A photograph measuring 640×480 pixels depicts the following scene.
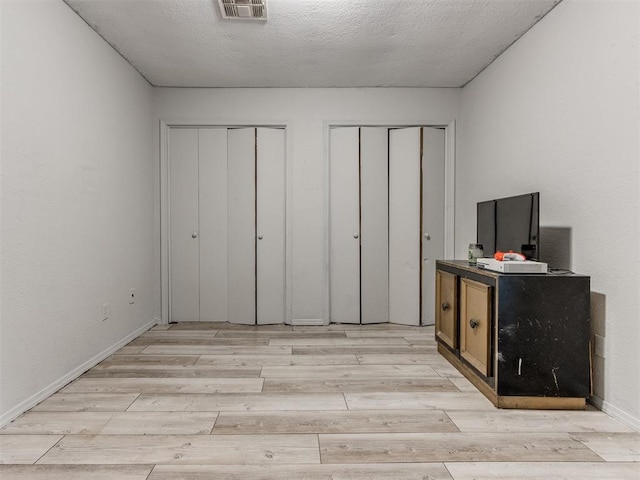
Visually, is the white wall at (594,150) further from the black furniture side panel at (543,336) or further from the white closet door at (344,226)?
the white closet door at (344,226)

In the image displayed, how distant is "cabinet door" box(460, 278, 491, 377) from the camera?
92.9 inches

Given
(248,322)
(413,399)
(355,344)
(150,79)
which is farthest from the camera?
(248,322)

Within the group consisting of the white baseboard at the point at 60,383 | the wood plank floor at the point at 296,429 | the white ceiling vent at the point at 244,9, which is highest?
the white ceiling vent at the point at 244,9

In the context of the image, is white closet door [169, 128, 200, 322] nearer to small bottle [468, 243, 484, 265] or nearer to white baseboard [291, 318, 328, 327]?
white baseboard [291, 318, 328, 327]

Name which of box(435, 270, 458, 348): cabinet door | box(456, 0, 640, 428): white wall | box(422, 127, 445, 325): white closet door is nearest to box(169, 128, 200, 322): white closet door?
box(422, 127, 445, 325): white closet door

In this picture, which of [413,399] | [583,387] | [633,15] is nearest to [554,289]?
[583,387]

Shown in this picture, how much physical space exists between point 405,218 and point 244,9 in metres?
2.44

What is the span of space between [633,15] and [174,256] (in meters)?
4.01

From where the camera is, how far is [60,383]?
2.55 m

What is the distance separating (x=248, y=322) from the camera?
4.29 metres

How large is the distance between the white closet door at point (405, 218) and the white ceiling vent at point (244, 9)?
1.93 metres

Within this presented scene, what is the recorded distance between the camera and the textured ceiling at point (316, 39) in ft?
8.96

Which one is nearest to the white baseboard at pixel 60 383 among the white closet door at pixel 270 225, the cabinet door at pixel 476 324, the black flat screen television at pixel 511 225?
the white closet door at pixel 270 225

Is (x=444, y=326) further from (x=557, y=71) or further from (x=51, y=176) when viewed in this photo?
(x=51, y=176)
